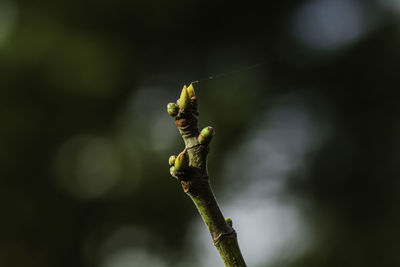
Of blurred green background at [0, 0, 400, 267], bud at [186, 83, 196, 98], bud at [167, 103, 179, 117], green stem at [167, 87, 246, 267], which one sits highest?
blurred green background at [0, 0, 400, 267]

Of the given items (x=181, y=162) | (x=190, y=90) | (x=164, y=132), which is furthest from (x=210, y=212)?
(x=164, y=132)

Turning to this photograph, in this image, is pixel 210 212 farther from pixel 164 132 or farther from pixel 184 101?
pixel 164 132

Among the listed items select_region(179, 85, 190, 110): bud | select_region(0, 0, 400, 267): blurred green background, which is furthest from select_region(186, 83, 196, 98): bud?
select_region(0, 0, 400, 267): blurred green background

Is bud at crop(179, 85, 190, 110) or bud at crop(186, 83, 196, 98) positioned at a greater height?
bud at crop(186, 83, 196, 98)

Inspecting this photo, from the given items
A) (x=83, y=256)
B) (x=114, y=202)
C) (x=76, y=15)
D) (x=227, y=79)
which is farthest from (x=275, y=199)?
(x=76, y=15)

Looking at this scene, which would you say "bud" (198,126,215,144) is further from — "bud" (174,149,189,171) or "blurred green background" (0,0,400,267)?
"blurred green background" (0,0,400,267)

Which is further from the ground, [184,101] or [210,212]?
[184,101]

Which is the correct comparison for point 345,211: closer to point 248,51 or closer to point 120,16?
point 248,51

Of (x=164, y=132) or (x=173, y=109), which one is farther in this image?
(x=164, y=132)

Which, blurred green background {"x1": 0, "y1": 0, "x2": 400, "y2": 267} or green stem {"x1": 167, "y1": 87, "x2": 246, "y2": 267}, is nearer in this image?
green stem {"x1": 167, "y1": 87, "x2": 246, "y2": 267}
